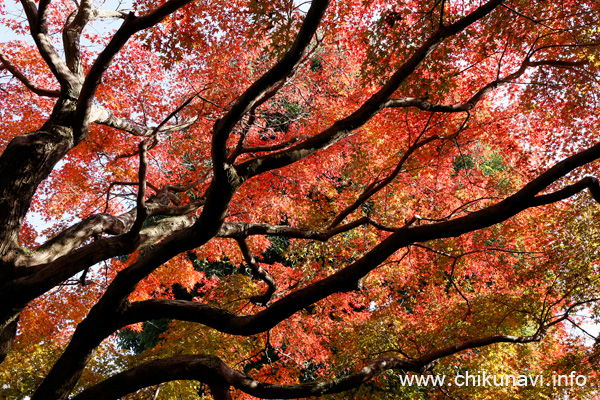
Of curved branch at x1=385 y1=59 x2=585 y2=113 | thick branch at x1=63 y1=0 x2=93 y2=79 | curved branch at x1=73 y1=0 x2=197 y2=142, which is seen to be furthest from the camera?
thick branch at x1=63 y1=0 x2=93 y2=79

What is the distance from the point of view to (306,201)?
424 inches

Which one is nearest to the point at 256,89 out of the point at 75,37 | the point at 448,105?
the point at 448,105

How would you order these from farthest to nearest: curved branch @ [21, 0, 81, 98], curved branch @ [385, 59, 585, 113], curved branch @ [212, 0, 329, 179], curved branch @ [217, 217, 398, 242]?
curved branch @ [217, 217, 398, 242] → curved branch @ [21, 0, 81, 98] → curved branch @ [385, 59, 585, 113] → curved branch @ [212, 0, 329, 179]

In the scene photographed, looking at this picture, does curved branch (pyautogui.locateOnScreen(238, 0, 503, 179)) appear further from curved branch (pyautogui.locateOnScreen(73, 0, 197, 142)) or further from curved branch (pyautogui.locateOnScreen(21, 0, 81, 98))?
curved branch (pyautogui.locateOnScreen(21, 0, 81, 98))

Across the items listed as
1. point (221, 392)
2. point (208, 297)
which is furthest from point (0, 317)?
point (208, 297)

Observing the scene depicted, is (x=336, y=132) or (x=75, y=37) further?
(x=75, y=37)

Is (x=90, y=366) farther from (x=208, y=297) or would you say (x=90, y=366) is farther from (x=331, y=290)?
(x=331, y=290)

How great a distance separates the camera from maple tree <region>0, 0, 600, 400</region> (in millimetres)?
4059

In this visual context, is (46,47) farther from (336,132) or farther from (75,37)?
(336,132)

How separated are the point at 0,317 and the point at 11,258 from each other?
0.59m

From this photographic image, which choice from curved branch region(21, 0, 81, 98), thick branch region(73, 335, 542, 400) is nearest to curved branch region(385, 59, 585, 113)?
thick branch region(73, 335, 542, 400)

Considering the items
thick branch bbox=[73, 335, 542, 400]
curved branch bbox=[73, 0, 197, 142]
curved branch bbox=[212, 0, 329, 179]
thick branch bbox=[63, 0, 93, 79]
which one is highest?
thick branch bbox=[63, 0, 93, 79]

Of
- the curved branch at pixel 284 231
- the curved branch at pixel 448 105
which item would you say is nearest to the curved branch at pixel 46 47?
the curved branch at pixel 284 231

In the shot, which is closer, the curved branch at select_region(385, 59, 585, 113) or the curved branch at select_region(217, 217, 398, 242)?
the curved branch at select_region(385, 59, 585, 113)
